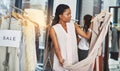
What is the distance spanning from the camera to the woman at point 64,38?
236 cm

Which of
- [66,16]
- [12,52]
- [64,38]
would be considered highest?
[66,16]

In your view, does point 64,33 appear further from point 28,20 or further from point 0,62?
point 0,62

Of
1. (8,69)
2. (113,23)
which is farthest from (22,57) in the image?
(113,23)

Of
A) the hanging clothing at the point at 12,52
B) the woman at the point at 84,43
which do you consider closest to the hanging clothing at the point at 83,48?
the woman at the point at 84,43

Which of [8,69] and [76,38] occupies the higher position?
[76,38]

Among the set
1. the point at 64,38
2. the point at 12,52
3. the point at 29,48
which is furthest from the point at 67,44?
the point at 12,52

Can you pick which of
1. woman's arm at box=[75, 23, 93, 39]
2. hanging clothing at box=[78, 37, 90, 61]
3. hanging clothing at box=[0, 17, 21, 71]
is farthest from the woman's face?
hanging clothing at box=[0, 17, 21, 71]

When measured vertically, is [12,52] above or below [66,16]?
below

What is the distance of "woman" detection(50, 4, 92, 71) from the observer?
7.75ft

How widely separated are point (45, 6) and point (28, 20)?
208 millimetres

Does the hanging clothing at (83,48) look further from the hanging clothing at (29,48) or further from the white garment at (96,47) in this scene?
the hanging clothing at (29,48)

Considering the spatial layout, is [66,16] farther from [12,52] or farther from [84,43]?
[12,52]

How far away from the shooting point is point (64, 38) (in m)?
2.37

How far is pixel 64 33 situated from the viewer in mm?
2371
